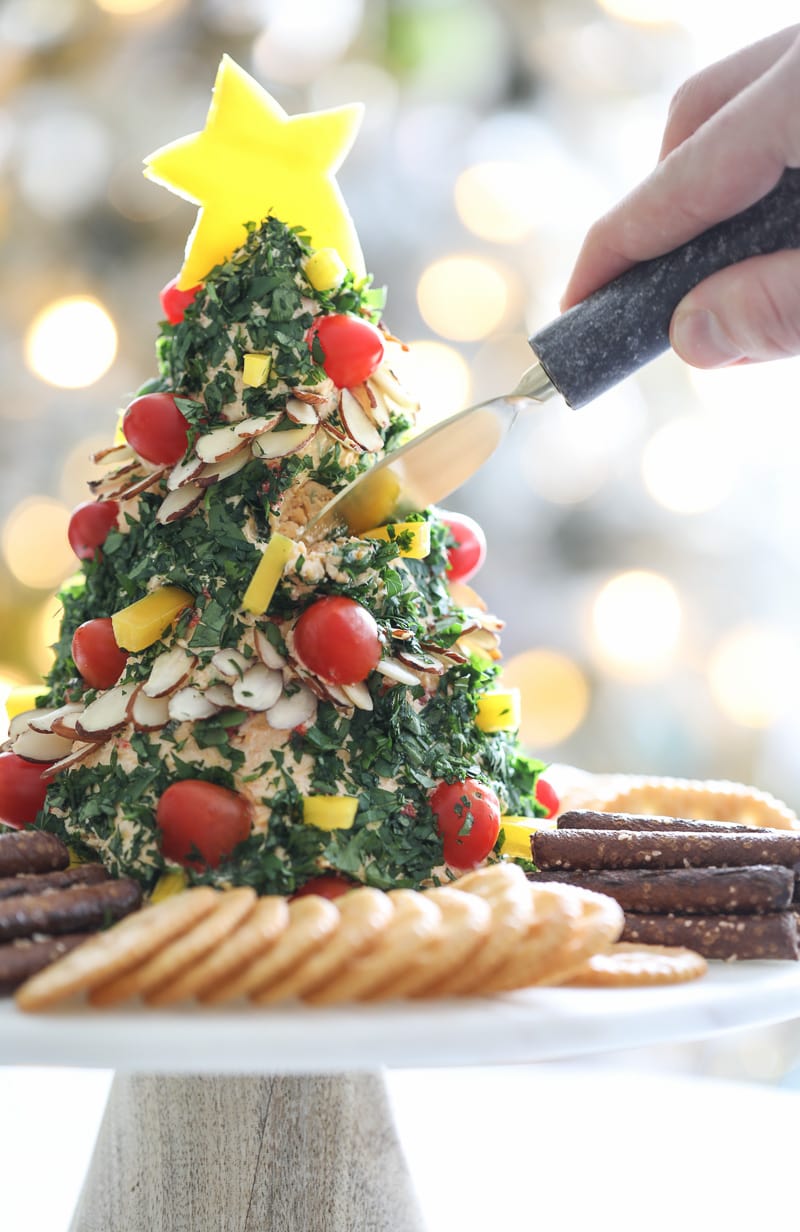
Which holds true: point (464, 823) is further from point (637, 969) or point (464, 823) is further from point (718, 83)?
point (718, 83)

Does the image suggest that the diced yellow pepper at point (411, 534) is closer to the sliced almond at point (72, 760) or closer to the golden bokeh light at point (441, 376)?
the sliced almond at point (72, 760)

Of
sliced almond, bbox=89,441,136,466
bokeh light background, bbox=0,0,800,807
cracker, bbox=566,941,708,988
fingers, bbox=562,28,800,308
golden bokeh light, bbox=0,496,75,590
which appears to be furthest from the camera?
golden bokeh light, bbox=0,496,75,590

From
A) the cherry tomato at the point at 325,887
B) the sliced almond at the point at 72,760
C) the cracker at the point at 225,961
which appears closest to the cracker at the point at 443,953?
the cracker at the point at 225,961

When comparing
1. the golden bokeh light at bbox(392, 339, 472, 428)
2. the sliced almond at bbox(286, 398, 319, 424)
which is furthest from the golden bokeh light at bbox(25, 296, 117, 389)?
the sliced almond at bbox(286, 398, 319, 424)

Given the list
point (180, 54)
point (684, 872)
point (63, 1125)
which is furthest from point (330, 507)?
point (180, 54)

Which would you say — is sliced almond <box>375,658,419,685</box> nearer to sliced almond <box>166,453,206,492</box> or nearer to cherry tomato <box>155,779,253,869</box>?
cherry tomato <box>155,779,253,869</box>

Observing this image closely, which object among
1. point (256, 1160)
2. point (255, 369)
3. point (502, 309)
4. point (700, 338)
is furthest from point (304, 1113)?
point (502, 309)

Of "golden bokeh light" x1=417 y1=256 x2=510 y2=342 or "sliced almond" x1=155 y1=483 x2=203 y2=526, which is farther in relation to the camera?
"golden bokeh light" x1=417 y1=256 x2=510 y2=342
